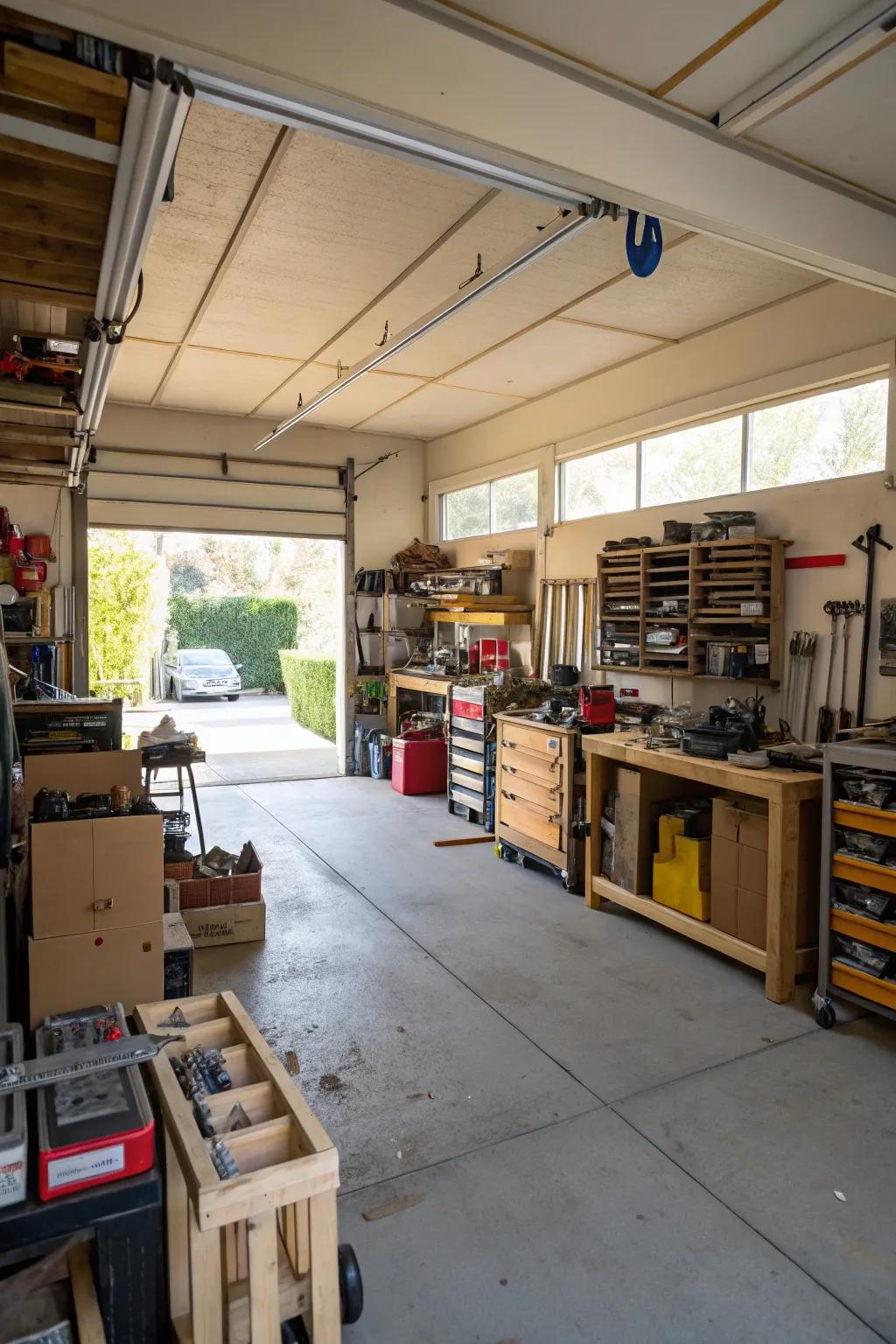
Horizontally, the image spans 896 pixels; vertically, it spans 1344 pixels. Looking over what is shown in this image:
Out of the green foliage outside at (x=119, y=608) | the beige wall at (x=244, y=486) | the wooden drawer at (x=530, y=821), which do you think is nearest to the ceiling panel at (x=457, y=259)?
the beige wall at (x=244, y=486)

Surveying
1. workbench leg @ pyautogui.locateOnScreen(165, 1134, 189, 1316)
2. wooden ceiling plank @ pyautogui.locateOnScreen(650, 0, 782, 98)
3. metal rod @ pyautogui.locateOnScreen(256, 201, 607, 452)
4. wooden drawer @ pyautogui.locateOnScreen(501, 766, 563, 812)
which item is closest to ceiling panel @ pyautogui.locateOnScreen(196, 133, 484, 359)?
metal rod @ pyautogui.locateOnScreen(256, 201, 607, 452)

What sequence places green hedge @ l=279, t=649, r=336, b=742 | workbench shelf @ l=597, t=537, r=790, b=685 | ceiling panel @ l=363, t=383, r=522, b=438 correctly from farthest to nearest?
green hedge @ l=279, t=649, r=336, b=742 < ceiling panel @ l=363, t=383, r=522, b=438 < workbench shelf @ l=597, t=537, r=790, b=685

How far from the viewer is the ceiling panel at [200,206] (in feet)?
9.94

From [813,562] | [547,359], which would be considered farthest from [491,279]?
[813,562]

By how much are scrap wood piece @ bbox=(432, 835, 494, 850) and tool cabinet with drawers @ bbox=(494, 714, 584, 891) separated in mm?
314

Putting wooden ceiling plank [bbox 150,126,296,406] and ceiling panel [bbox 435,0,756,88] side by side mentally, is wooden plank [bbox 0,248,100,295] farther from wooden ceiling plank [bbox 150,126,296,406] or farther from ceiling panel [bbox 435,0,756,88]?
ceiling panel [bbox 435,0,756,88]

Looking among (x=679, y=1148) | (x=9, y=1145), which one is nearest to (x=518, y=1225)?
(x=679, y=1148)

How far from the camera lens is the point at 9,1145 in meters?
1.26

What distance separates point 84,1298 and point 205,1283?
201mm

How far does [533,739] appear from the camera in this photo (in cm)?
511

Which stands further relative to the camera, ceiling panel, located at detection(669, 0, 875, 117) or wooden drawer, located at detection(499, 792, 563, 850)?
wooden drawer, located at detection(499, 792, 563, 850)

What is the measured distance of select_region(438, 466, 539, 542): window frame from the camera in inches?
274

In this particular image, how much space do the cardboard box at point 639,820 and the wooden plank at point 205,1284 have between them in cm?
311

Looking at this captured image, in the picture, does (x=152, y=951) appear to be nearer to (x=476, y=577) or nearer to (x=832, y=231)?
(x=832, y=231)
